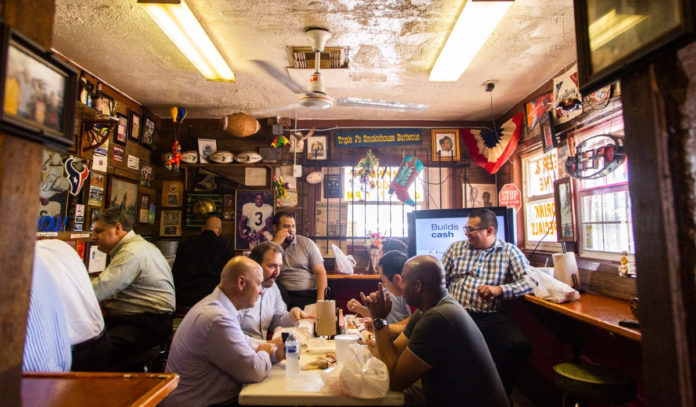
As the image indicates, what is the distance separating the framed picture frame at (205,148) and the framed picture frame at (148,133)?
0.64 meters

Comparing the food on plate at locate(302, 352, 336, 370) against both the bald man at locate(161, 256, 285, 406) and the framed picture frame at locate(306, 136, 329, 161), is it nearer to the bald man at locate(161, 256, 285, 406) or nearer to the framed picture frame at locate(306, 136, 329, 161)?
the bald man at locate(161, 256, 285, 406)

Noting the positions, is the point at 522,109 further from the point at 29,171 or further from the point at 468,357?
the point at 29,171

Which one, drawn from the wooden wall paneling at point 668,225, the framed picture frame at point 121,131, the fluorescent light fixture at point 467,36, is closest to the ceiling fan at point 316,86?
the fluorescent light fixture at point 467,36

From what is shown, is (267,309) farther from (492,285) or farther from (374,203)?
(374,203)

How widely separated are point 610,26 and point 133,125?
17.6 ft

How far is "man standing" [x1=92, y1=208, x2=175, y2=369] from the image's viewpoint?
10.2 feet

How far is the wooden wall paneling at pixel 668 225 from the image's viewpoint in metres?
0.90

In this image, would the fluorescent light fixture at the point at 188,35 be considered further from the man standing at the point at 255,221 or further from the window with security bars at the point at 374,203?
the window with security bars at the point at 374,203

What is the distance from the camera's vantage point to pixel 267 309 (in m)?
3.07

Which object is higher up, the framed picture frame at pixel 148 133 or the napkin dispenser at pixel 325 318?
the framed picture frame at pixel 148 133

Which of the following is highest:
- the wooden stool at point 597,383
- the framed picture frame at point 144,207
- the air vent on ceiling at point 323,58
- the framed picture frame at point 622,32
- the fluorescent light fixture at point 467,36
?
the air vent on ceiling at point 323,58

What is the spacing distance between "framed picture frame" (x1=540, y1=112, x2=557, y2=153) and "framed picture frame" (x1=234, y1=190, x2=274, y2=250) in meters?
3.70

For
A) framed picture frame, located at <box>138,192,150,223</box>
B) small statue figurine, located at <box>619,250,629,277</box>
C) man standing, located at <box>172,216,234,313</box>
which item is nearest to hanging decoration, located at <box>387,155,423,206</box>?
man standing, located at <box>172,216,234,313</box>

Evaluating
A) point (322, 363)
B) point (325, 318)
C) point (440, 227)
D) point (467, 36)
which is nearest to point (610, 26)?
point (322, 363)
